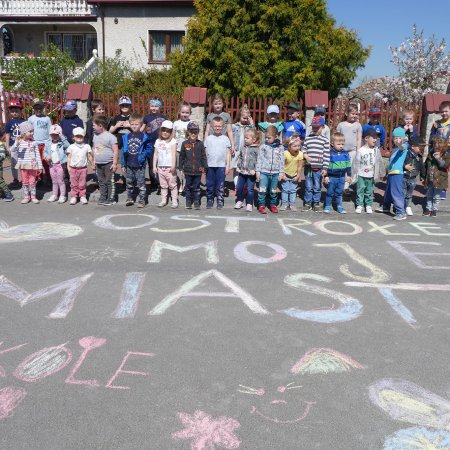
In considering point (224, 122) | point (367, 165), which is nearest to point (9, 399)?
point (224, 122)

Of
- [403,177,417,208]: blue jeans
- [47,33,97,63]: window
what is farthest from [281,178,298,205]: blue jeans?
[47,33,97,63]: window

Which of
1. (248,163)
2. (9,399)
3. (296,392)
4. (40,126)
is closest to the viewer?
(9,399)

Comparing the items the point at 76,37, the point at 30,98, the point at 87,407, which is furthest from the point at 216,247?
the point at 76,37

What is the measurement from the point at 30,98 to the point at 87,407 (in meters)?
11.0

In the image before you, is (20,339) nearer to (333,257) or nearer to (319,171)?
(333,257)

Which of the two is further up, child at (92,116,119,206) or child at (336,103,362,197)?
child at (336,103,362,197)

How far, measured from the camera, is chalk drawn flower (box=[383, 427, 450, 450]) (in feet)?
8.20

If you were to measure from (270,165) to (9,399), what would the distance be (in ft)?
18.0

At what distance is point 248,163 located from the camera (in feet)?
24.9

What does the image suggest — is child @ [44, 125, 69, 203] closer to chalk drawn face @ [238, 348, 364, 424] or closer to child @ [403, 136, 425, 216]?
child @ [403, 136, 425, 216]

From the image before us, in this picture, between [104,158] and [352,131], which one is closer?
[104,158]

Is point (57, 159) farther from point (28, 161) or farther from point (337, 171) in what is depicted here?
point (337, 171)

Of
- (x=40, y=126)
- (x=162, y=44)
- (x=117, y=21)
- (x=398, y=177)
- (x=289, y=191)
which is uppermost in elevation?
(x=117, y=21)

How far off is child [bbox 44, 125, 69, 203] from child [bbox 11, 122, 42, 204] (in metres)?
0.21
